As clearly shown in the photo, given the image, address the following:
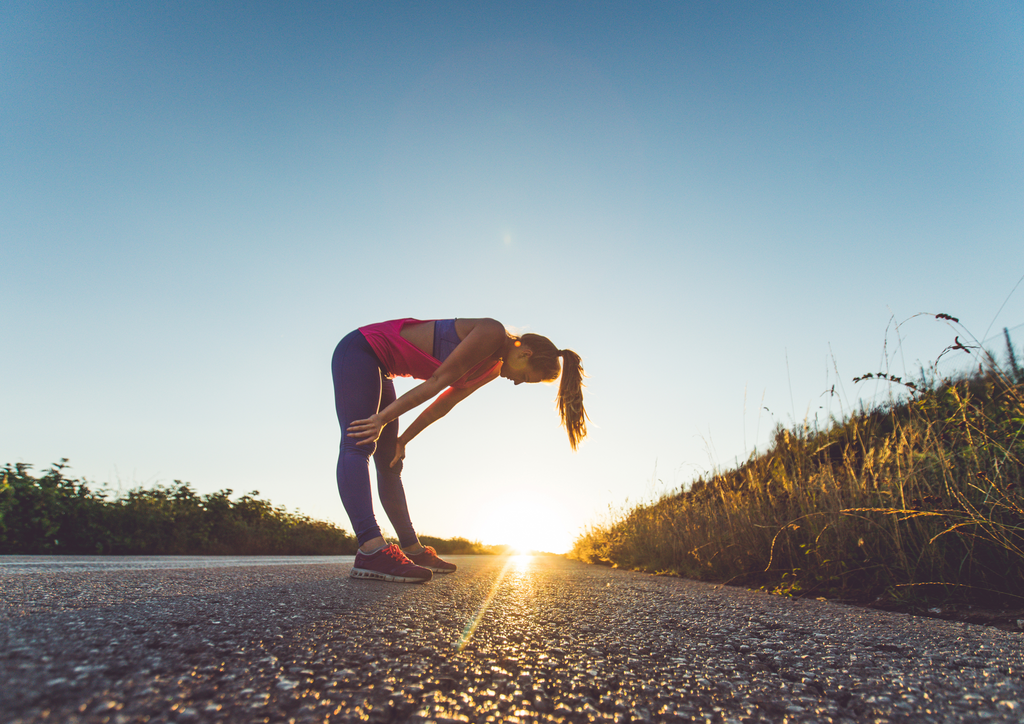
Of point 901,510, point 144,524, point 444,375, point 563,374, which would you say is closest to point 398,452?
point 444,375

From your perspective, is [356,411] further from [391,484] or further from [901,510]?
[901,510]

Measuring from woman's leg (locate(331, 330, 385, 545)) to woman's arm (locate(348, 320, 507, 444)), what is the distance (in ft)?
0.38

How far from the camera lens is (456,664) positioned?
2.84 ft

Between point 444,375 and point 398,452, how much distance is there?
77cm

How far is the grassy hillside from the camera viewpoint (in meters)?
2.14

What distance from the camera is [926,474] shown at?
8.60 feet

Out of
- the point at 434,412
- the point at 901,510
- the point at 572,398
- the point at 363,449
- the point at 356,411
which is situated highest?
the point at 572,398

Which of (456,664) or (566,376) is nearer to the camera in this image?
(456,664)

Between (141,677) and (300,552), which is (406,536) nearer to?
(141,677)

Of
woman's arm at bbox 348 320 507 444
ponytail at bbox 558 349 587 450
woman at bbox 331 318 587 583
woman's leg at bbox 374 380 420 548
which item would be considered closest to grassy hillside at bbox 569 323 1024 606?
ponytail at bbox 558 349 587 450

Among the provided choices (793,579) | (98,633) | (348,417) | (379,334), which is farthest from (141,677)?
(793,579)

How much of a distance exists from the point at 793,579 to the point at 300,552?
9547 mm

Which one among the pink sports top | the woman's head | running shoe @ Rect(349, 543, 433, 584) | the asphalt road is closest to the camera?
the asphalt road

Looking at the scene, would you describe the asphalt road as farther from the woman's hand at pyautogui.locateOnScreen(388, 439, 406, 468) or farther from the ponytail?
the ponytail
